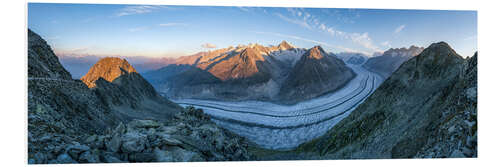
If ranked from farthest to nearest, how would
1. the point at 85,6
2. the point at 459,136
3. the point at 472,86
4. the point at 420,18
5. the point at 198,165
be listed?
the point at 420,18
the point at 85,6
the point at 472,86
the point at 198,165
the point at 459,136

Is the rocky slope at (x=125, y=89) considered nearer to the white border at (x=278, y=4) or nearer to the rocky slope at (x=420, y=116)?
the white border at (x=278, y=4)

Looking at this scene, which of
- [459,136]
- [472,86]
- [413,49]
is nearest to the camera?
[459,136]

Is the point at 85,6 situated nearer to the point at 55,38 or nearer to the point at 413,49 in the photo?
the point at 55,38

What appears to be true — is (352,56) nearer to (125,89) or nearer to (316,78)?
(316,78)

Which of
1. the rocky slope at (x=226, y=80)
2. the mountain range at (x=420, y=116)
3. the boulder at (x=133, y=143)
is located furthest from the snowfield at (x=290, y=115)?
the boulder at (x=133, y=143)

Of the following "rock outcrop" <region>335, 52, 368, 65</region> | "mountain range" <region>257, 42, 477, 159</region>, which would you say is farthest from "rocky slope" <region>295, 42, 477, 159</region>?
"rock outcrop" <region>335, 52, 368, 65</region>

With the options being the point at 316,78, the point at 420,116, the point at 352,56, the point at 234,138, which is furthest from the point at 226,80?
the point at 420,116

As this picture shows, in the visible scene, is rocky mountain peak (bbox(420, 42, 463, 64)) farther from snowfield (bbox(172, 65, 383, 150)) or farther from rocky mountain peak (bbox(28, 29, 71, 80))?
rocky mountain peak (bbox(28, 29, 71, 80))
